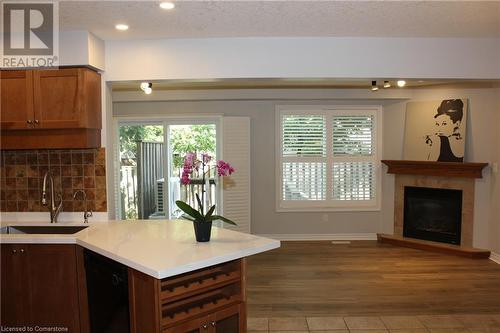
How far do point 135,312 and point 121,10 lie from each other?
2.02 m

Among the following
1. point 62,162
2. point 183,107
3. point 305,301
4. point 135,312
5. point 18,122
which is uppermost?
point 183,107

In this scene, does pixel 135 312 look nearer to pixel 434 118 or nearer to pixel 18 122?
pixel 18 122

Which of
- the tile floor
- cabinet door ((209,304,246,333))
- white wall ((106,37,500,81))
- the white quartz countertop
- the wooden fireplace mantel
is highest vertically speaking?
white wall ((106,37,500,81))

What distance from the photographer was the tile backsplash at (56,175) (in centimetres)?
339

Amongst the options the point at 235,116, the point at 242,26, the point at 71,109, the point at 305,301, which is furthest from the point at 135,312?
the point at 235,116

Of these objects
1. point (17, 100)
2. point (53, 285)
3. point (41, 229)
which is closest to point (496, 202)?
point (53, 285)

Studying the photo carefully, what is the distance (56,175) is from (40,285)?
1.06 m

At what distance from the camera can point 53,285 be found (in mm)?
2758

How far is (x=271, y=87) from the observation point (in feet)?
18.2

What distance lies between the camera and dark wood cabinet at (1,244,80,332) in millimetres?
2744

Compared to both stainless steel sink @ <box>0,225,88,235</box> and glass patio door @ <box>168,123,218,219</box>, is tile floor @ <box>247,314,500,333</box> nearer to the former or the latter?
stainless steel sink @ <box>0,225,88,235</box>

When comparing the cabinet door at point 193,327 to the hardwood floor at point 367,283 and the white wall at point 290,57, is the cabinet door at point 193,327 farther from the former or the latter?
the white wall at point 290,57

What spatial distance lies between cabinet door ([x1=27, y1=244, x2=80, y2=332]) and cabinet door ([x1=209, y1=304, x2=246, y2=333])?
3.94ft

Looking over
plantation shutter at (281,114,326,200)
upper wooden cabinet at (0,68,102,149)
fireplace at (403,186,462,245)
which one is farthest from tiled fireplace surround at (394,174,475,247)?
upper wooden cabinet at (0,68,102,149)
